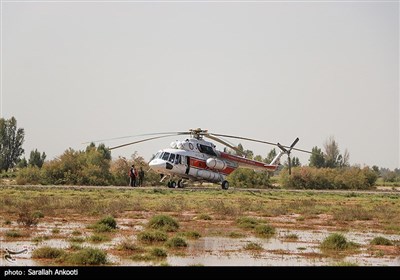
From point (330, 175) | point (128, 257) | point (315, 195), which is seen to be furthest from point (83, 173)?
point (128, 257)

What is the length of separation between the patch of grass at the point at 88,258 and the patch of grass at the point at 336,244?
304 inches

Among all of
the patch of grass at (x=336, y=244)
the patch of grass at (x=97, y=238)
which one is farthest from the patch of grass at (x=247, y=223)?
the patch of grass at (x=97, y=238)

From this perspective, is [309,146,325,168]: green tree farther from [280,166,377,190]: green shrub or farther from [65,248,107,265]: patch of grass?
[65,248,107,265]: patch of grass

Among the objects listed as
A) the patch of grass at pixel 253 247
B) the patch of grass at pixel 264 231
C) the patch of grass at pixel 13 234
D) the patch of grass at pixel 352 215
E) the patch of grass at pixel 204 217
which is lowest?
the patch of grass at pixel 253 247

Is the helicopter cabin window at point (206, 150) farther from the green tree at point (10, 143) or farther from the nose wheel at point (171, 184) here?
the green tree at point (10, 143)

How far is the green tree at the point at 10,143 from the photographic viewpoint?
10594cm

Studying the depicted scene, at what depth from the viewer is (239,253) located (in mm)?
20797

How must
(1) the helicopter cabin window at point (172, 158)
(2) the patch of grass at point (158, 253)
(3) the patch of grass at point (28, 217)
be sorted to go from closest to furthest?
(2) the patch of grass at point (158, 253), (3) the patch of grass at point (28, 217), (1) the helicopter cabin window at point (172, 158)

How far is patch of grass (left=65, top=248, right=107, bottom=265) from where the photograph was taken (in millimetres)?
17984

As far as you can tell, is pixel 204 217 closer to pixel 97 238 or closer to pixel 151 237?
pixel 151 237

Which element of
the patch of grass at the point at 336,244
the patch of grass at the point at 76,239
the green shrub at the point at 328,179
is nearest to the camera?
the patch of grass at the point at 76,239

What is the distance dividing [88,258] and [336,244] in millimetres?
8463

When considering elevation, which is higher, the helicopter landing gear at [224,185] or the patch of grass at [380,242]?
the helicopter landing gear at [224,185]
